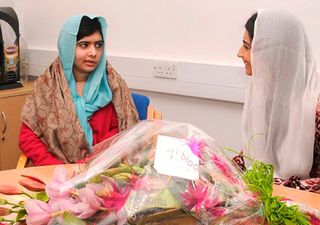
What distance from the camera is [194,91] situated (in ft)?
8.61

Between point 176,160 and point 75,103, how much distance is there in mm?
1496

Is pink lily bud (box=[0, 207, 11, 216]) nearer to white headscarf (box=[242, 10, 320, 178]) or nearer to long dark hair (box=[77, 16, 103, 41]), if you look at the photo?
white headscarf (box=[242, 10, 320, 178])

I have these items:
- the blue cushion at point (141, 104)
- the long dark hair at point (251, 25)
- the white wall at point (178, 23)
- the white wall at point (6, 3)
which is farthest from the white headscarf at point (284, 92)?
the white wall at point (6, 3)

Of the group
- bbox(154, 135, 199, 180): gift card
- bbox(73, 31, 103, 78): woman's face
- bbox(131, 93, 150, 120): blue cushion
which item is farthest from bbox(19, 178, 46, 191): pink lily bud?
bbox(131, 93, 150, 120): blue cushion

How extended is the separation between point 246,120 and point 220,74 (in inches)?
20.9

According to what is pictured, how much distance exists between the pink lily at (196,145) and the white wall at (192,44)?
149cm

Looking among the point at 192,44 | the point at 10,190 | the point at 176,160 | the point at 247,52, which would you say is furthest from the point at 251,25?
the point at 10,190

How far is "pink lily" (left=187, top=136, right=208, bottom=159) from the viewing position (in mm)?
929

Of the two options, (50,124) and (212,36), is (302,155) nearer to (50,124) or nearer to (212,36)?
(212,36)

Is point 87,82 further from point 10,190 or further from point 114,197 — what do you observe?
point 114,197

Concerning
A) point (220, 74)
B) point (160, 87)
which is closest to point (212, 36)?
point (220, 74)

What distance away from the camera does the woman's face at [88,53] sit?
2.30 m

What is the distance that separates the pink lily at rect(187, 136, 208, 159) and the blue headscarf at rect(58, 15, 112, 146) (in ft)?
4.54

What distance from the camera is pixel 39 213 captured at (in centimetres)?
87
